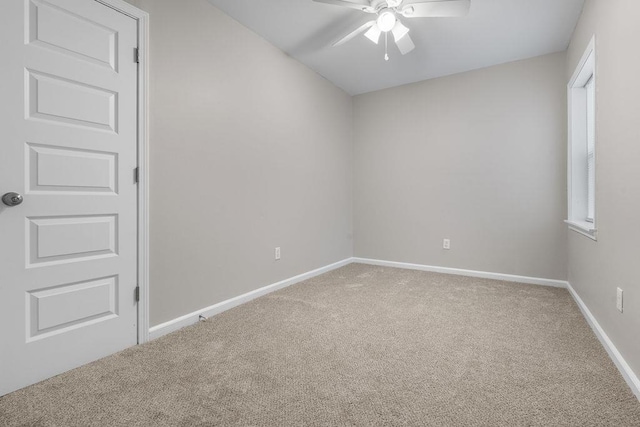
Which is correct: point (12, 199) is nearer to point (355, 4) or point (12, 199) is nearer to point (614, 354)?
point (355, 4)

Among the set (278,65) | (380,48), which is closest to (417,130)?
(380,48)

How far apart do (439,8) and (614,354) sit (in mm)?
2269

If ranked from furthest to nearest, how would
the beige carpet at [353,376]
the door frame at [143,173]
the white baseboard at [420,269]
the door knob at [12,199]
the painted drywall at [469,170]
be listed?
the painted drywall at [469,170] < the door frame at [143,173] < the white baseboard at [420,269] < the door knob at [12,199] < the beige carpet at [353,376]

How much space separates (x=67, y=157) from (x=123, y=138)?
12.0 inches

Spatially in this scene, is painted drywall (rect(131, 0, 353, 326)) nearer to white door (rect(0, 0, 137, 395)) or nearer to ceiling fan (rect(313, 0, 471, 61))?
white door (rect(0, 0, 137, 395))

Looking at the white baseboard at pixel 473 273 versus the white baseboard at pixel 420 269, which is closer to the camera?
the white baseboard at pixel 420 269

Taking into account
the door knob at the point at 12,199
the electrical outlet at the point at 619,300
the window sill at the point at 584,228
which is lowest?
the electrical outlet at the point at 619,300

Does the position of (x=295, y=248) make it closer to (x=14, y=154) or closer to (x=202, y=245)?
(x=202, y=245)

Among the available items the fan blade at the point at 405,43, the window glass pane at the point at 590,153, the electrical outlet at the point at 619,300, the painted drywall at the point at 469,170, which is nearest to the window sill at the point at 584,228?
the window glass pane at the point at 590,153

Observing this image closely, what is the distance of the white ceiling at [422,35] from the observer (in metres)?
2.39

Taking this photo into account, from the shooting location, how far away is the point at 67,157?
1607 millimetres

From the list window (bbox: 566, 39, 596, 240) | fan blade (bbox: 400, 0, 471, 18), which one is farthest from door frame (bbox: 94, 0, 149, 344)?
window (bbox: 566, 39, 596, 240)

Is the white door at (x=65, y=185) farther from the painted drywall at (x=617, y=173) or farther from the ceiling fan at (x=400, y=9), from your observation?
the painted drywall at (x=617, y=173)

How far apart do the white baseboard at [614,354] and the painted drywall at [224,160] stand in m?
2.43
